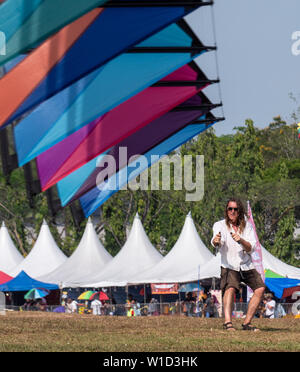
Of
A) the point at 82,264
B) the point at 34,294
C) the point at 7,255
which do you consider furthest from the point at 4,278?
the point at 7,255

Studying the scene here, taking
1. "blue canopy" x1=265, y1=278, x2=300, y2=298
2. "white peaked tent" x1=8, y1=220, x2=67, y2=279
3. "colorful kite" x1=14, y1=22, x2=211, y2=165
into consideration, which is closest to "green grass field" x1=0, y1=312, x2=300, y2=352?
"colorful kite" x1=14, y1=22, x2=211, y2=165

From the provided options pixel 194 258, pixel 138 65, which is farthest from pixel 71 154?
pixel 194 258

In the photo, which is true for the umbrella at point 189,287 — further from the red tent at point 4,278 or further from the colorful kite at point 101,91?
the colorful kite at point 101,91

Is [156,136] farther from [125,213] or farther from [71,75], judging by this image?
[125,213]

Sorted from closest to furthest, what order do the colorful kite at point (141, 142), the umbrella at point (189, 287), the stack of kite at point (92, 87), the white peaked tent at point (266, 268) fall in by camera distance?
the stack of kite at point (92, 87) → the colorful kite at point (141, 142) → the white peaked tent at point (266, 268) → the umbrella at point (189, 287)

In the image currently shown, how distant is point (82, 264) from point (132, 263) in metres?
4.03

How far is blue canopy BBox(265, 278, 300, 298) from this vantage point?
3096 cm

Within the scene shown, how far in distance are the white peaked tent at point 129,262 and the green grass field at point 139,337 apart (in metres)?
23.6

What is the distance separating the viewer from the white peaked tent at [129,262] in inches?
1439

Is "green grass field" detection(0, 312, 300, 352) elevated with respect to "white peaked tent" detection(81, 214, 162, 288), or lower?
lower

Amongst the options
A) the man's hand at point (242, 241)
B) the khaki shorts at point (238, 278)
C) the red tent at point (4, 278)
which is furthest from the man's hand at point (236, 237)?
the red tent at point (4, 278)

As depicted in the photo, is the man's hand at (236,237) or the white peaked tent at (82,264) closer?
the man's hand at (236,237)

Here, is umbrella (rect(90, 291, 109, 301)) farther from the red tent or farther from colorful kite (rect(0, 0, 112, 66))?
colorful kite (rect(0, 0, 112, 66))

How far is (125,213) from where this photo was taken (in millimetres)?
55875
